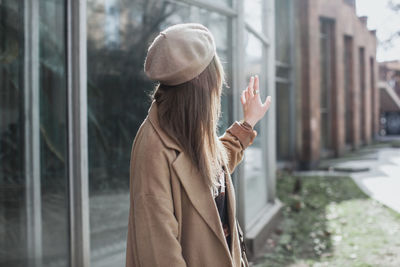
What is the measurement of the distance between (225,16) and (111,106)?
1.80 m

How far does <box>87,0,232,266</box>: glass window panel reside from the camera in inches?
157

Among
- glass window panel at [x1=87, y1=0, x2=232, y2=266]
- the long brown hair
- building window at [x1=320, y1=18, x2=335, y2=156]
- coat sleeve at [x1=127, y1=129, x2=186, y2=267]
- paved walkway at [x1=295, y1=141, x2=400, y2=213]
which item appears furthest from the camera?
building window at [x1=320, y1=18, x2=335, y2=156]

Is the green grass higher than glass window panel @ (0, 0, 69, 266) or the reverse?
the reverse

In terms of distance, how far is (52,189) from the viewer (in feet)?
10.5

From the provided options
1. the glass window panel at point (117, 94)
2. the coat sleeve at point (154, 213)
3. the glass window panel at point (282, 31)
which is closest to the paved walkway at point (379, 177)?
the glass window panel at point (282, 31)

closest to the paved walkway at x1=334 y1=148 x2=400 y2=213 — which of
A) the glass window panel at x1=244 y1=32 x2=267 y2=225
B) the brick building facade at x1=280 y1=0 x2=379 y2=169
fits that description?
the brick building facade at x1=280 y1=0 x2=379 y2=169

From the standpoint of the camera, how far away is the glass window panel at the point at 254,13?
230 inches

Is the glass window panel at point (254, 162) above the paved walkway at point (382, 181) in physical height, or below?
above

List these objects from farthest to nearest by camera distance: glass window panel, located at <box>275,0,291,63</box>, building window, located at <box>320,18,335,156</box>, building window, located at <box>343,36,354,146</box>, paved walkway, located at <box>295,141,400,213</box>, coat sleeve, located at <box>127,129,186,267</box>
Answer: building window, located at <box>343,36,354,146</box> < building window, located at <box>320,18,335,156</box> < glass window panel, located at <box>275,0,291,63</box> < paved walkway, located at <box>295,141,400,213</box> < coat sleeve, located at <box>127,129,186,267</box>

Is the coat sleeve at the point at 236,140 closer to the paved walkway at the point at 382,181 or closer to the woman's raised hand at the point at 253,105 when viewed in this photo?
the woman's raised hand at the point at 253,105

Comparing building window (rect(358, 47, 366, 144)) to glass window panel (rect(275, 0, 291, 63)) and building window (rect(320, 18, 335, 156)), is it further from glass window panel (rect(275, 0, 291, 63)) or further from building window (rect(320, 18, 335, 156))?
glass window panel (rect(275, 0, 291, 63))

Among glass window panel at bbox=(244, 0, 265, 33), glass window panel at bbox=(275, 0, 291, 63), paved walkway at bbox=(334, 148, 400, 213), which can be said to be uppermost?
glass window panel at bbox=(275, 0, 291, 63)

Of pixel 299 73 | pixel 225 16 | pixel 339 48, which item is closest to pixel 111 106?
pixel 225 16

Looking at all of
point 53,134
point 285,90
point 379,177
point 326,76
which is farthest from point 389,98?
point 53,134
